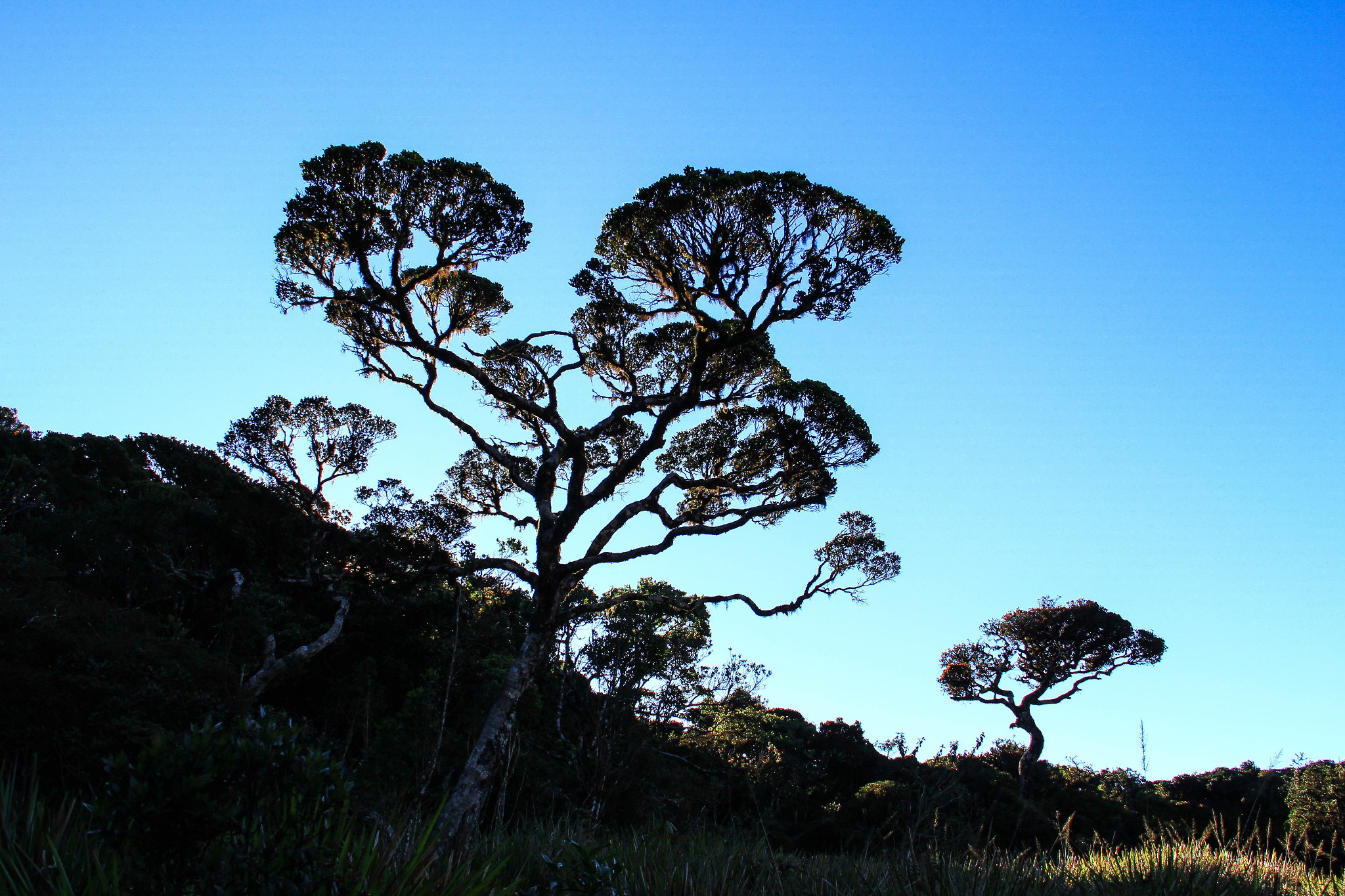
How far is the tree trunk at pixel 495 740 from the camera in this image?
34.2 ft

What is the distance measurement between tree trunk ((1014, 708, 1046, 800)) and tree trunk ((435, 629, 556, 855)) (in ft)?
55.1

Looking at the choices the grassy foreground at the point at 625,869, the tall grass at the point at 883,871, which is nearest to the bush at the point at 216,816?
the grassy foreground at the point at 625,869

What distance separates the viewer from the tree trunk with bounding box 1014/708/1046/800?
73.4ft

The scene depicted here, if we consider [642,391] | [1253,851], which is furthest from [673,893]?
[642,391]

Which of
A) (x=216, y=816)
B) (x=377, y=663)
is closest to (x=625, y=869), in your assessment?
(x=216, y=816)

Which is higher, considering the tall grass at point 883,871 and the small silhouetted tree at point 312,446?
the small silhouetted tree at point 312,446

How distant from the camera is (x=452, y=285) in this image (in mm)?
13805

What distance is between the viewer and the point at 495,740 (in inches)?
439

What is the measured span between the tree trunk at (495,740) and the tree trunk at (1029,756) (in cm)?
1679

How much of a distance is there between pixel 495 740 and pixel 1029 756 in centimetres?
1907

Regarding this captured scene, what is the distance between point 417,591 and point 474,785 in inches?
249

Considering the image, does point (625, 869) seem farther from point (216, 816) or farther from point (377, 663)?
point (377, 663)

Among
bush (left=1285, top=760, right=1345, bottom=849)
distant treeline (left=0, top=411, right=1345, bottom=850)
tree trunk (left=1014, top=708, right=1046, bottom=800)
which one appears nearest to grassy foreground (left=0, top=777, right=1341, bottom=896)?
distant treeline (left=0, top=411, right=1345, bottom=850)

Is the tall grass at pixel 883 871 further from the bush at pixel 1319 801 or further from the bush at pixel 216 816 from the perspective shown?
the bush at pixel 1319 801
